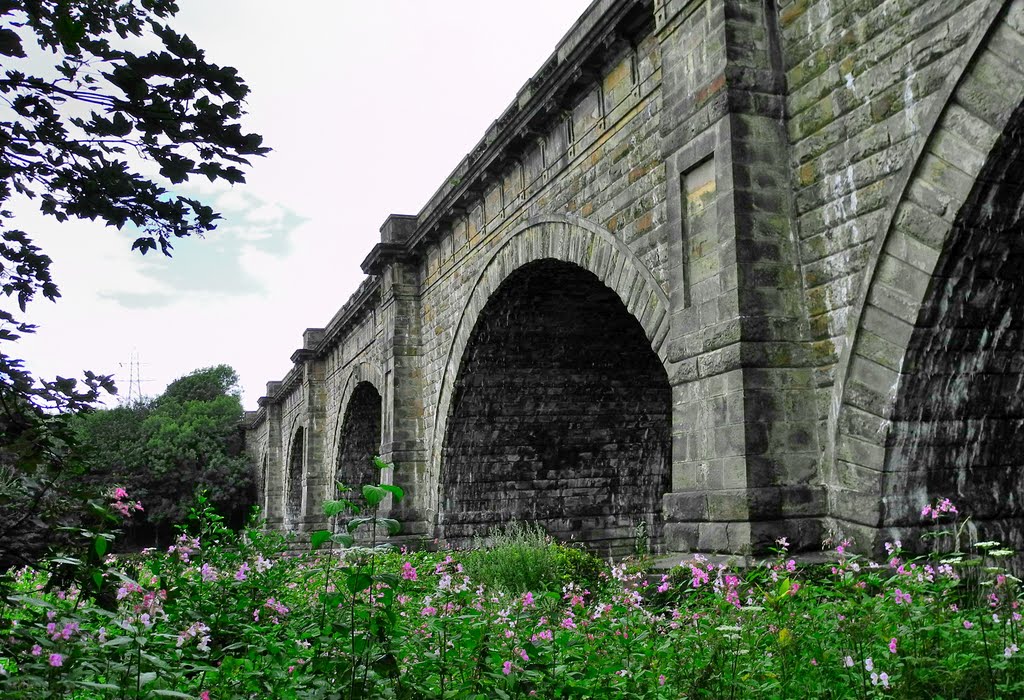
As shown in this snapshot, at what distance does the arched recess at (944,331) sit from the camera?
465cm

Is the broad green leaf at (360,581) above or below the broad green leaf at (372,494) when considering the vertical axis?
below

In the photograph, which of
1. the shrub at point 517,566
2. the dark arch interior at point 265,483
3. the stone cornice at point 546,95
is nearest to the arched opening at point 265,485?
the dark arch interior at point 265,483

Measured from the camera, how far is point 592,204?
30.0 ft

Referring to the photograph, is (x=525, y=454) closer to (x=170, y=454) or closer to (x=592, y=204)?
(x=592, y=204)

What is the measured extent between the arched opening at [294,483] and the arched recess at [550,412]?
18.0 m

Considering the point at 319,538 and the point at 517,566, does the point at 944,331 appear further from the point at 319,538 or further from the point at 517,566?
the point at 517,566

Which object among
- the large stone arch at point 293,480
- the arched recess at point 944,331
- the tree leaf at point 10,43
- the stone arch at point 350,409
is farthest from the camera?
the large stone arch at point 293,480

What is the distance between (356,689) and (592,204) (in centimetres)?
700

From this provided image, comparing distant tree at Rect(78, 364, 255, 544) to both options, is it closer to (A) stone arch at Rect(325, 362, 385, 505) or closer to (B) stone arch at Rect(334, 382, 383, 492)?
(A) stone arch at Rect(325, 362, 385, 505)

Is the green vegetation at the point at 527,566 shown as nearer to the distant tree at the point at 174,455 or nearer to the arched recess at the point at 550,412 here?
the arched recess at the point at 550,412

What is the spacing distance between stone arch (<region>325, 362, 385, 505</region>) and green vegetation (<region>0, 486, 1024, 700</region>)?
14528 millimetres

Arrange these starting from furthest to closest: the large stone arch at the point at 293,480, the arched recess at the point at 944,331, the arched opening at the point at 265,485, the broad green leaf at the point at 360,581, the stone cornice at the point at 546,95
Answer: the arched opening at the point at 265,485
the large stone arch at the point at 293,480
the stone cornice at the point at 546,95
the arched recess at the point at 944,331
the broad green leaf at the point at 360,581

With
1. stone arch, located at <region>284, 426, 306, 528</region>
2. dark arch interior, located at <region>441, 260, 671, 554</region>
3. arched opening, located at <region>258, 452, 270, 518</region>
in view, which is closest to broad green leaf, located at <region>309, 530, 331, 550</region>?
dark arch interior, located at <region>441, 260, 671, 554</region>

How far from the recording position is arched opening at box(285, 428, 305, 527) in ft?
103
